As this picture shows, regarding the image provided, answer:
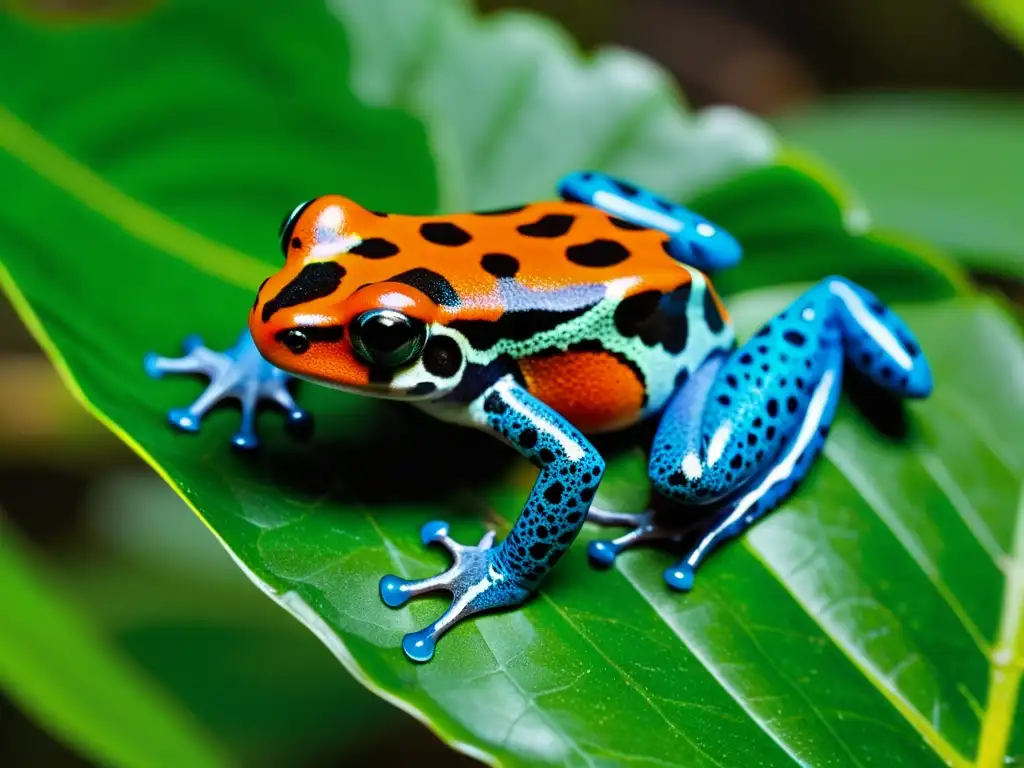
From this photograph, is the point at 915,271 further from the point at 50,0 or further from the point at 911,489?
the point at 50,0

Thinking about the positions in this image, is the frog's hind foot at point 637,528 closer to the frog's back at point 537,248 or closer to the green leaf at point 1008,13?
the frog's back at point 537,248

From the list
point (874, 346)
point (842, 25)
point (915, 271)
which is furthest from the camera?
point (842, 25)

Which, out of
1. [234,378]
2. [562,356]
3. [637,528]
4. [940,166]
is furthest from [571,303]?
[940,166]

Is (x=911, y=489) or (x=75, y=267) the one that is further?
(x=911, y=489)

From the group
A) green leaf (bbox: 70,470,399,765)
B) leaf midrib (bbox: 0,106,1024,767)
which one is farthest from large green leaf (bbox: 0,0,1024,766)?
green leaf (bbox: 70,470,399,765)

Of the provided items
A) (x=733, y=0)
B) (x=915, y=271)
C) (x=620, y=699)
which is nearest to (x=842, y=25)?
(x=733, y=0)

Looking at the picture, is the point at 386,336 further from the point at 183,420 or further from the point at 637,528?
the point at 637,528

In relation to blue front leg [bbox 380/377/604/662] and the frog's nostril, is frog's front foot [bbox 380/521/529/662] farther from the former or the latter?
the frog's nostril
